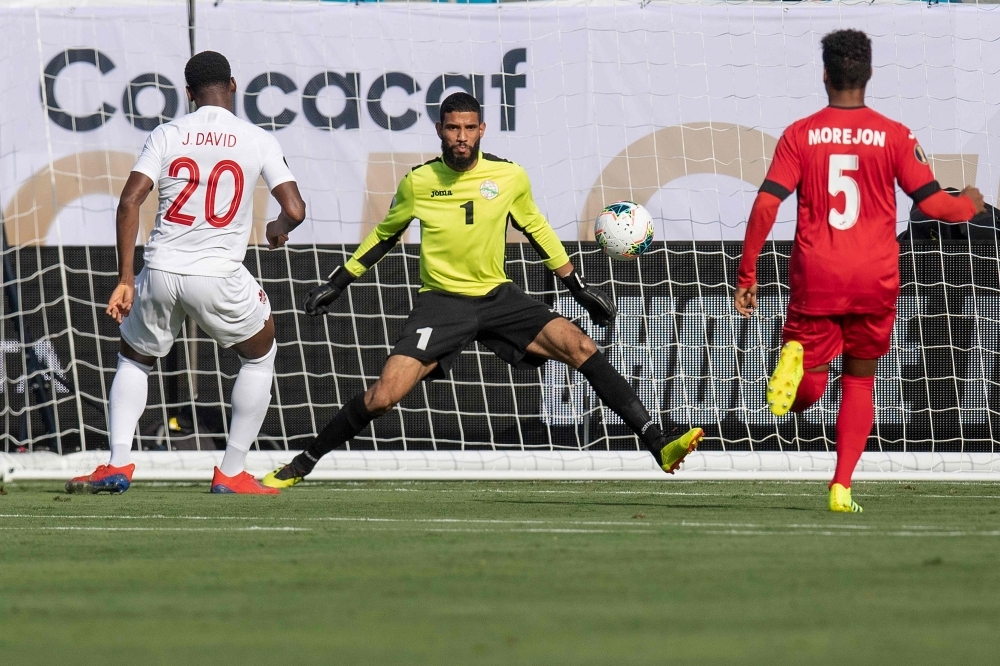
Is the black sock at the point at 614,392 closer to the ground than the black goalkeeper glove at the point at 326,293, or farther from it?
closer to the ground

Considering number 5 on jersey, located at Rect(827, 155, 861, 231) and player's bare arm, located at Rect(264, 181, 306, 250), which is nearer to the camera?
number 5 on jersey, located at Rect(827, 155, 861, 231)

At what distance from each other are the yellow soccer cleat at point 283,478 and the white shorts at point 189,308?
25.3 inches

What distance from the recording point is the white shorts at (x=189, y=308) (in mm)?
6820

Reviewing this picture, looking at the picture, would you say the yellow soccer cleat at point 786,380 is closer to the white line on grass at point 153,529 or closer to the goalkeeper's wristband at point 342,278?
the white line on grass at point 153,529

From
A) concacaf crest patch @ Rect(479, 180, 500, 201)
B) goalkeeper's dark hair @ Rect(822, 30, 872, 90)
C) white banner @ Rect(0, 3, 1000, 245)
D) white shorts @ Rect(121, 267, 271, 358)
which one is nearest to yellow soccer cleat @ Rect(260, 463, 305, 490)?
white shorts @ Rect(121, 267, 271, 358)

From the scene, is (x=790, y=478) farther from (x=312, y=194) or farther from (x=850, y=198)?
(x=312, y=194)

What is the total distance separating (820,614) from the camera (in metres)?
2.97

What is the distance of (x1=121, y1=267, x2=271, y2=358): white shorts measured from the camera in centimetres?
682

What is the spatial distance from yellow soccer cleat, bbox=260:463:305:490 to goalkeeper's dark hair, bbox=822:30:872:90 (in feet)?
10.0

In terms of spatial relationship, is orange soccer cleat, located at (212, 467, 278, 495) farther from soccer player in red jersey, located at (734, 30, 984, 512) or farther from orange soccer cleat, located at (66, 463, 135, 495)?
soccer player in red jersey, located at (734, 30, 984, 512)

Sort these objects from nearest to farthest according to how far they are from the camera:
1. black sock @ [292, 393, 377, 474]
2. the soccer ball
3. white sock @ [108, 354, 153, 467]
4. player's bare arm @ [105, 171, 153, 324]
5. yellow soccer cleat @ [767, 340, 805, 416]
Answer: yellow soccer cleat @ [767, 340, 805, 416], player's bare arm @ [105, 171, 153, 324], white sock @ [108, 354, 153, 467], black sock @ [292, 393, 377, 474], the soccer ball

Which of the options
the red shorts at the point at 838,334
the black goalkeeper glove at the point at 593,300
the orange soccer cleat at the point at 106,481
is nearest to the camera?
the red shorts at the point at 838,334

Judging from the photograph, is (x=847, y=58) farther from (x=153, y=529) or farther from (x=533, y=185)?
(x=533, y=185)

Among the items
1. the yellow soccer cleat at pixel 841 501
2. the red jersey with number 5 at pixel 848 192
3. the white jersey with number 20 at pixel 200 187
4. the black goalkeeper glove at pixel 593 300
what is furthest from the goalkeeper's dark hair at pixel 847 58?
the white jersey with number 20 at pixel 200 187
